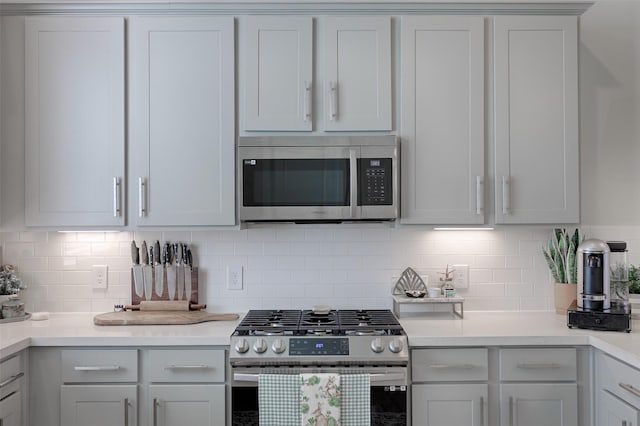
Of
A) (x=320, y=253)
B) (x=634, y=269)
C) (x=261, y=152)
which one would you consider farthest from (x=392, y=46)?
(x=634, y=269)

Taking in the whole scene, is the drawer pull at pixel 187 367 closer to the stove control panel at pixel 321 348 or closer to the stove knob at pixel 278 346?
the stove control panel at pixel 321 348

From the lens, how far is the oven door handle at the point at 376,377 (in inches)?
88.8

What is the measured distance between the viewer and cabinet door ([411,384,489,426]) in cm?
232

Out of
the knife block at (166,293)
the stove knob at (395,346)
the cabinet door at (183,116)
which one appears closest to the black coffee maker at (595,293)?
the stove knob at (395,346)

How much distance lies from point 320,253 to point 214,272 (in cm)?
61

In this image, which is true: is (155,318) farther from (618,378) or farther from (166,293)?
(618,378)

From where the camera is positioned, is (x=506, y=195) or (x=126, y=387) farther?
(x=506, y=195)

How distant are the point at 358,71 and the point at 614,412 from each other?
189cm

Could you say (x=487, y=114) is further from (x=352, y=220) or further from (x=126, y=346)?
(x=126, y=346)

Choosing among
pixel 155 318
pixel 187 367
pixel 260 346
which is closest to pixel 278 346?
pixel 260 346

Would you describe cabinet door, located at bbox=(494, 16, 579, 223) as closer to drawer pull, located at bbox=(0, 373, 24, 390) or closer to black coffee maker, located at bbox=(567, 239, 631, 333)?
black coffee maker, located at bbox=(567, 239, 631, 333)

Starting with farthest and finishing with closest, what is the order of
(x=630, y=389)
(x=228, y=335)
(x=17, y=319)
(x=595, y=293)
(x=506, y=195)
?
(x=17, y=319), (x=506, y=195), (x=595, y=293), (x=228, y=335), (x=630, y=389)

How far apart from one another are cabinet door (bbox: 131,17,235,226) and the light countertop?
21.3 inches

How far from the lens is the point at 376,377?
2256 mm
